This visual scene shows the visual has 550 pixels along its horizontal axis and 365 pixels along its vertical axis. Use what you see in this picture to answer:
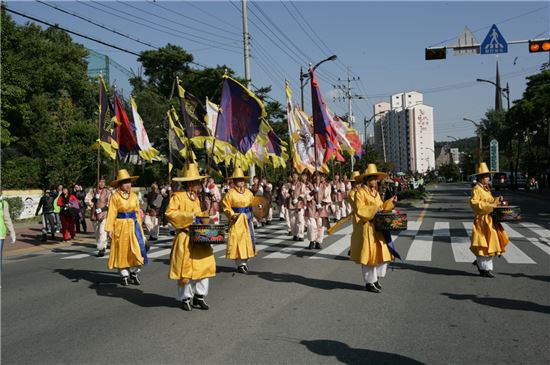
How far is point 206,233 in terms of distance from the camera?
6676 mm

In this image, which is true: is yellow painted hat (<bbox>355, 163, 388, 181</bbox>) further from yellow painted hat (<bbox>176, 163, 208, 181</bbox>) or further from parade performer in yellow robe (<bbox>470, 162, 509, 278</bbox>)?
yellow painted hat (<bbox>176, 163, 208, 181</bbox>)

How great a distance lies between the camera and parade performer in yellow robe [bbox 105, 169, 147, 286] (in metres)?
8.58

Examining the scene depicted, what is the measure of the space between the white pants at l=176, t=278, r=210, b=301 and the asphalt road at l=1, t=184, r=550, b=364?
0.28 metres

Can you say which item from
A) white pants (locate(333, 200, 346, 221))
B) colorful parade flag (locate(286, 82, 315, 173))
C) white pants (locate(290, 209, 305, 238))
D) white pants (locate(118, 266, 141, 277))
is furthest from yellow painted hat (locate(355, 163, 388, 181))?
white pants (locate(333, 200, 346, 221))

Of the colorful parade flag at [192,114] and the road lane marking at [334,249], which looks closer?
the road lane marking at [334,249]

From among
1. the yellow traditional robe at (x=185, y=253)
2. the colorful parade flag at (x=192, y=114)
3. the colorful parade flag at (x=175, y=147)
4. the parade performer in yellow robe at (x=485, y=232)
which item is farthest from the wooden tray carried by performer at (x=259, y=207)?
the colorful parade flag at (x=175, y=147)

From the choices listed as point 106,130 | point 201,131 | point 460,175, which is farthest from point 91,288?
point 460,175

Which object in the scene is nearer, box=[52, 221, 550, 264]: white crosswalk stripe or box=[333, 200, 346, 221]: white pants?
box=[52, 221, 550, 264]: white crosswalk stripe

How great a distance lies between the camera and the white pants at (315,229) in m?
12.7

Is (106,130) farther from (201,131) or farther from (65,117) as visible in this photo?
(65,117)

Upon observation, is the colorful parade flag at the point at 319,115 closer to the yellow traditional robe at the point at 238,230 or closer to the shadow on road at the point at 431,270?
the yellow traditional robe at the point at 238,230

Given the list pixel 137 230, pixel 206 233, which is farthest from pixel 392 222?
pixel 137 230

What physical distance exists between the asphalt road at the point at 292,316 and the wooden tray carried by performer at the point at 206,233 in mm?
938

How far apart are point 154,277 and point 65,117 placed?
919 inches
